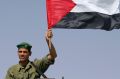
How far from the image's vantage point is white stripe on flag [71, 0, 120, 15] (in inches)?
564

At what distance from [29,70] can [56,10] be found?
2.93 meters

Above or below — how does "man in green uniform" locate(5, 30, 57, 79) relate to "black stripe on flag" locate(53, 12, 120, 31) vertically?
below

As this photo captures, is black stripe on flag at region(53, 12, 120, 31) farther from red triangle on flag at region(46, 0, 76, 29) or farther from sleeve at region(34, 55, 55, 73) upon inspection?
sleeve at region(34, 55, 55, 73)

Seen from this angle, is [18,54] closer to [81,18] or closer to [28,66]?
[28,66]

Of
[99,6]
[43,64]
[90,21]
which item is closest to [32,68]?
[43,64]

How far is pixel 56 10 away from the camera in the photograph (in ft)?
46.0

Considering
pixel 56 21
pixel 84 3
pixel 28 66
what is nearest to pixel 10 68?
pixel 28 66

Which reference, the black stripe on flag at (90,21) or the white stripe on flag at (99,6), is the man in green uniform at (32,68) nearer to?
the black stripe on flag at (90,21)

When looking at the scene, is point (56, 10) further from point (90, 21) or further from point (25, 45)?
point (25, 45)

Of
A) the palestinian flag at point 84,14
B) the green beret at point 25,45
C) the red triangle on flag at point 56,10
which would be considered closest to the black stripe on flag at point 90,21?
A: the palestinian flag at point 84,14

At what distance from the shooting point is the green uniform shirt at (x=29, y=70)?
11.5 meters

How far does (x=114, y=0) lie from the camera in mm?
14492

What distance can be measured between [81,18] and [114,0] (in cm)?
112

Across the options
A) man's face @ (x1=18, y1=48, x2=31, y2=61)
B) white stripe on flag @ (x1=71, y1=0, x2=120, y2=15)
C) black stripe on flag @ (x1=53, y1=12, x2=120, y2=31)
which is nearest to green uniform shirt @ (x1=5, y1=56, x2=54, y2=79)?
man's face @ (x1=18, y1=48, x2=31, y2=61)
